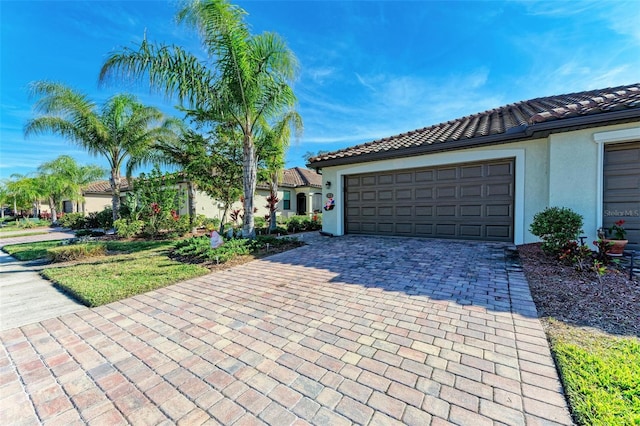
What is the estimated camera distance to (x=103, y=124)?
39.2 ft

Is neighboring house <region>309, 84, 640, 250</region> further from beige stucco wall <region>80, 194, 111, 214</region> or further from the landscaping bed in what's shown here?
beige stucco wall <region>80, 194, 111, 214</region>

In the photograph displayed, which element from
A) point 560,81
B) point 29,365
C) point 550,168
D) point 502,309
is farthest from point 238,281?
point 560,81

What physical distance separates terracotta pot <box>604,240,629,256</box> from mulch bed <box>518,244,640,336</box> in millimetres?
557

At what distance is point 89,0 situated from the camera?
7266mm

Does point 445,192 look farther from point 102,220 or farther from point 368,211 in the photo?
point 102,220

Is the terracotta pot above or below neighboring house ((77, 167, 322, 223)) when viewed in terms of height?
below

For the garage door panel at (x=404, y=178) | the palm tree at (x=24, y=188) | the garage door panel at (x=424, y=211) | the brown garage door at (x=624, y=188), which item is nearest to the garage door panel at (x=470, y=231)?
the garage door panel at (x=424, y=211)

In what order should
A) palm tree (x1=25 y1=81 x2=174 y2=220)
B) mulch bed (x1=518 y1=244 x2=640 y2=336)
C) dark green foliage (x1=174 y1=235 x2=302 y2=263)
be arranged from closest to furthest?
mulch bed (x1=518 y1=244 x2=640 y2=336) → dark green foliage (x1=174 y1=235 x2=302 y2=263) → palm tree (x1=25 y1=81 x2=174 y2=220)

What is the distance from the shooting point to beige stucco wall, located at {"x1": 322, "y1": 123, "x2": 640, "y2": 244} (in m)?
6.02

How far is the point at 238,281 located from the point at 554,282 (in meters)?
5.59

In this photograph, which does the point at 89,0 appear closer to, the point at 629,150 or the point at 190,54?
the point at 190,54

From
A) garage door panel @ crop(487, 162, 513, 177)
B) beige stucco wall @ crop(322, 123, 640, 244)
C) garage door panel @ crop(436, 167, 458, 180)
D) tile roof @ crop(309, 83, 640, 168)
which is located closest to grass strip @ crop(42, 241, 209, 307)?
tile roof @ crop(309, 83, 640, 168)

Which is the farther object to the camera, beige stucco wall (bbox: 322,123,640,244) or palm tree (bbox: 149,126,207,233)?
palm tree (bbox: 149,126,207,233)

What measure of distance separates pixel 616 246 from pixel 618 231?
0.44 m
